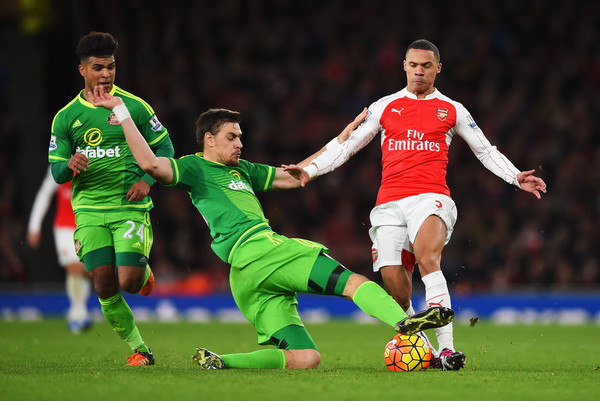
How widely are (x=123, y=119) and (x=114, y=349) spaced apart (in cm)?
314

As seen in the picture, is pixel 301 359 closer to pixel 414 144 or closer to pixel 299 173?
pixel 299 173

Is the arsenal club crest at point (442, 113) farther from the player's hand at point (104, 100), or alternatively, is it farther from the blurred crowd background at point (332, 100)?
the blurred crowd background at point (332, 100)

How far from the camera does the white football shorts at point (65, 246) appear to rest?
37.5ft

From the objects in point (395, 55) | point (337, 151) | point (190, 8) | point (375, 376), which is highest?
point (190, 8)

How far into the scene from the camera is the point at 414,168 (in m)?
6.68

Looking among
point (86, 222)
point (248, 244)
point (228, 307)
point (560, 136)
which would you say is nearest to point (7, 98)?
point (228, 307)

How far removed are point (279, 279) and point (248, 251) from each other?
29 cm

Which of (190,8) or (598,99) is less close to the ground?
(190,8)

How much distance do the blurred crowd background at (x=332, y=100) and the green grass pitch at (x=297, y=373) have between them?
4853 mm

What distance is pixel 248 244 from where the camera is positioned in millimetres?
5996

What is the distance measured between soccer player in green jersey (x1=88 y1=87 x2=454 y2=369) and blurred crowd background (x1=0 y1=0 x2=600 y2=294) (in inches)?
363

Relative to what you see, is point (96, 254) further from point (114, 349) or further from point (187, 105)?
point (187, 105)

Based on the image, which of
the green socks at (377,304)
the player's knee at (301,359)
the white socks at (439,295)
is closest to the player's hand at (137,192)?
the player's knee at (301,359)

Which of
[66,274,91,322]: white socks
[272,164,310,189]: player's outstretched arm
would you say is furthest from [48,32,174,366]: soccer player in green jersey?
[66,274,91,322]: white socks
